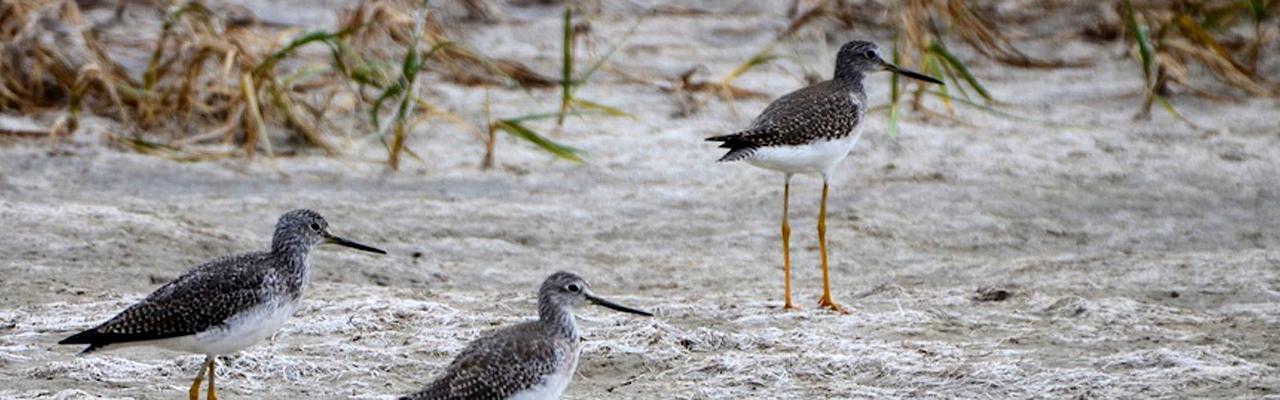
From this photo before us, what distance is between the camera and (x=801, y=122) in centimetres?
783

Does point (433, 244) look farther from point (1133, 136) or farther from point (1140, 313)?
point (1133, 136)

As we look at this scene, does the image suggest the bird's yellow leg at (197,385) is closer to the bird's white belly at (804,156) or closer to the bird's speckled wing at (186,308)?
the bird's speckled wing at (186,308)

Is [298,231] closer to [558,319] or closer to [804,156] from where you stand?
[558,319]

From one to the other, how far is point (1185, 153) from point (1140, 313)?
10.8 feet

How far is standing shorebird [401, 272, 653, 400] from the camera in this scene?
19.0 feet

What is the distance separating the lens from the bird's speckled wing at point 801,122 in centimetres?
774

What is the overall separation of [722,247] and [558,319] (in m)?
2.79

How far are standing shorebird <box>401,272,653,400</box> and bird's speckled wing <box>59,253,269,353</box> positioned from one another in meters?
0.75

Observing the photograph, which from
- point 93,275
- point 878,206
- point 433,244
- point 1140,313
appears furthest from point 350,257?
point 1140,313

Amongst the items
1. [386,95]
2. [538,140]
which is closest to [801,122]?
[538,140]

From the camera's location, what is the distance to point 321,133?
34.1 feet

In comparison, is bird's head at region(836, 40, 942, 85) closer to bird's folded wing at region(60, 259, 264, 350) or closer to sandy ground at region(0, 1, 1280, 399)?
sandy ground at region(0, 1, 1280, 399)

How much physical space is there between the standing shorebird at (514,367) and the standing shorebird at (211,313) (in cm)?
69

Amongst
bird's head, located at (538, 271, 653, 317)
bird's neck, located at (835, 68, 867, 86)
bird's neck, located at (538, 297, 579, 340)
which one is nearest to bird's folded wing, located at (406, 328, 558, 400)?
bird's neck, located at (538, 297, 579, 340)
